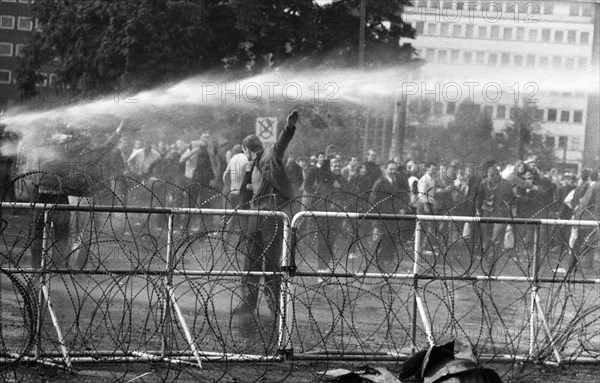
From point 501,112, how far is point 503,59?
24874 millimetres

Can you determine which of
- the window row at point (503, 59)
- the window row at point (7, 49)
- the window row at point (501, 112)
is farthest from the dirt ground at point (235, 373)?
the window row at point (7, 49)

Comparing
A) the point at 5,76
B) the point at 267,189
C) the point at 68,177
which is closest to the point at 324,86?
the point at 68,177

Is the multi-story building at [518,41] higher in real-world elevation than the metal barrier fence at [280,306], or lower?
higher

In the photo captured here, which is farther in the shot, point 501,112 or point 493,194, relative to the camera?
point 501,112

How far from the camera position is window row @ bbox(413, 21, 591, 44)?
31250 millimetres

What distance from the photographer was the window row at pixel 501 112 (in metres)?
40.3

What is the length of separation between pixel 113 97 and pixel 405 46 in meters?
9.42

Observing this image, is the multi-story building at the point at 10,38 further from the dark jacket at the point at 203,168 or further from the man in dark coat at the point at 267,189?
the man in dark coat at the point at 267,189

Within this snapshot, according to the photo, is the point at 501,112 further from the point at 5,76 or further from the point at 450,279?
the point at 5,76

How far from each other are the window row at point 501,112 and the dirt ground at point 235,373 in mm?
30285

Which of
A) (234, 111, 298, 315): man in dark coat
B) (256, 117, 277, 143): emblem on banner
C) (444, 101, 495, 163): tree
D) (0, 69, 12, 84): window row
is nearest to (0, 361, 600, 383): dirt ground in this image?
(234, 111, 298, 315): man in dark coat

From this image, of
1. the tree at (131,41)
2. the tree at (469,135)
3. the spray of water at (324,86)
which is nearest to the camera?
the spray of water at (324,86)

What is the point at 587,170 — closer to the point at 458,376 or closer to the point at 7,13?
the point at 458,376

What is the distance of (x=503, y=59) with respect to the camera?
1203 inches
